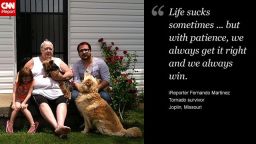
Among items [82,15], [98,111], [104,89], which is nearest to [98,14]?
[82,15]

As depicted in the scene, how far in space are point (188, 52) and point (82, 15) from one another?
19.5ft

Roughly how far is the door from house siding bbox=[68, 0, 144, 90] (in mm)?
181

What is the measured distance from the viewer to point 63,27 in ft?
30.0

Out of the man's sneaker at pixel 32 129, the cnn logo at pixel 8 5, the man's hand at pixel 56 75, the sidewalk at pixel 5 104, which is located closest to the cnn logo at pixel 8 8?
the cnn logo at pixel 8 5

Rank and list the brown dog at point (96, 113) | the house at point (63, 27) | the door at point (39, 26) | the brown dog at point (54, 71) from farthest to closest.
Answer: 1. the door at point (39, 26)
2. the house at point (63, 27)
3. the brown dog at point (54, 71)
4. the brown dog at point (96, 113)

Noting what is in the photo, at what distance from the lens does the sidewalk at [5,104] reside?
670 centimetres

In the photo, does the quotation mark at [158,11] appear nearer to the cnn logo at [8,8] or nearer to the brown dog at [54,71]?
the brown dog at [54,71]

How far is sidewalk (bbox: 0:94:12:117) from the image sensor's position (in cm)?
670

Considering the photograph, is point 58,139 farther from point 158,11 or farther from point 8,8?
point 8,8

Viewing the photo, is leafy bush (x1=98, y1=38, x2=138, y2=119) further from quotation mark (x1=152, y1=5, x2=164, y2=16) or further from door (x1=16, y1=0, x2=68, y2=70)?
quotation mark (x1=152, y1=5, x2=164, y2=16)

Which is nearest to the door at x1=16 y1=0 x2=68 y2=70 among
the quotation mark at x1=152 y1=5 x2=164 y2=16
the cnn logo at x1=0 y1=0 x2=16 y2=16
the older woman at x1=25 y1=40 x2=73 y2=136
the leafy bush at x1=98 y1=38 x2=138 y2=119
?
the cnn logo at x1=0 y1=0 x2=16 y2=16

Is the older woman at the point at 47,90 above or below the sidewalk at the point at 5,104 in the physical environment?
above

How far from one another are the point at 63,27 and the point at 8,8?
40.4 inches

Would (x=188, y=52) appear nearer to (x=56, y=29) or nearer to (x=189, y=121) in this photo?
(x=189, y=121)
